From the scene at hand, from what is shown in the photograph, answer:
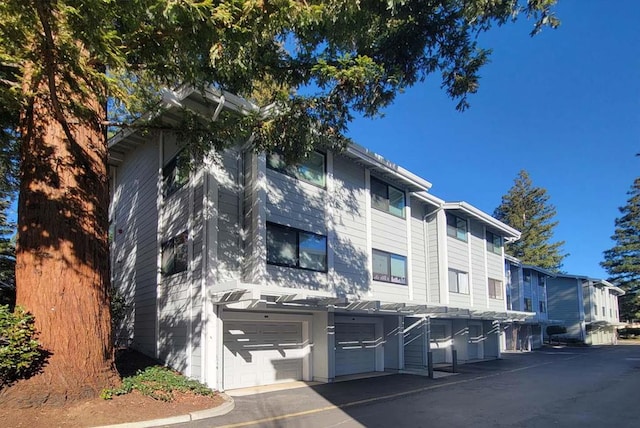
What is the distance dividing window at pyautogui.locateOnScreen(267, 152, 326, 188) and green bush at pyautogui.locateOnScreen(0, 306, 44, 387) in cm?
720

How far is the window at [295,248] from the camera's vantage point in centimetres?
1295

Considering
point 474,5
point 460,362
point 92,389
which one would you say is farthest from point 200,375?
point 460,362

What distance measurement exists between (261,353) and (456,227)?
41.9 feet

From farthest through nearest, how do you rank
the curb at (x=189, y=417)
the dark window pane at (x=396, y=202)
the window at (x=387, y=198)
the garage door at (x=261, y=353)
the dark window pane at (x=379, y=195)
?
the dark window pane at (x=396, y=202), the window at (x=387, y=198), the dark window pane at (x=379, y=195), the garage door at (x=261, y=353), the curb at (x=189, y=417)

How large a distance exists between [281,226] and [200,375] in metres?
4.39

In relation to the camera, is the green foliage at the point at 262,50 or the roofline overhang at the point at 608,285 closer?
the green foliage at the point at 262,50

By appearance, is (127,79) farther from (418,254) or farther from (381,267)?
(418,254)

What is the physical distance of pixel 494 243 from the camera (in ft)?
86.3

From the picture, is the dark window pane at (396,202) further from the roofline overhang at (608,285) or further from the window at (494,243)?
the roofline overhang at (608,285)

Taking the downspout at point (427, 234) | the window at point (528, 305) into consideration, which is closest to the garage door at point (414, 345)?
the downspout at point (427, 234)

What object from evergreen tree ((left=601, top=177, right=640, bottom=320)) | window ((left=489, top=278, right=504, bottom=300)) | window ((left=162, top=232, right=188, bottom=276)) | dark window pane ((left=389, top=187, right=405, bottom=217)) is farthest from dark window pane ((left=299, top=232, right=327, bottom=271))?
evergreen tree ((left=601, top=177, right=640, bottom=320))

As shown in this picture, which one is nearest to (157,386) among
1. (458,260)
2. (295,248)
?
(295,248)

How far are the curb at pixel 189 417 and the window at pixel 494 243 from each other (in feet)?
62.6

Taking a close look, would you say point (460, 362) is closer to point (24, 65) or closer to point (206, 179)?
point (206, 179)
